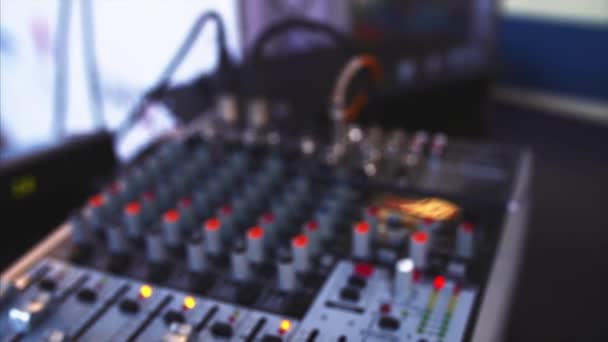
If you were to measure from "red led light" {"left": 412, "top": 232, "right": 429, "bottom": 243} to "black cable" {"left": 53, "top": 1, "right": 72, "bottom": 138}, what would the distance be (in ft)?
3.02

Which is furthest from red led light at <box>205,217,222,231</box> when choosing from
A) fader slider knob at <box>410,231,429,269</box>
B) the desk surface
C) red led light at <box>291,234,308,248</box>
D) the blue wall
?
the blue wall

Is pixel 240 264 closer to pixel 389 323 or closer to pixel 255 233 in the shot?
pixel 255 233

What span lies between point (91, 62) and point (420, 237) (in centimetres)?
89

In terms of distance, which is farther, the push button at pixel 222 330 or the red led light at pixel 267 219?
the red led light at pixel 267 219

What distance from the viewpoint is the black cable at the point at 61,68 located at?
1467 mm

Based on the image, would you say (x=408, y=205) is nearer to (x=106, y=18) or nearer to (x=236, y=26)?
(x=236, y=26)

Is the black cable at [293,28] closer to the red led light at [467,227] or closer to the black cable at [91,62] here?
the black cable at [91,62]

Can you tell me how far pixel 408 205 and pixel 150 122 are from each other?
2.37 ft

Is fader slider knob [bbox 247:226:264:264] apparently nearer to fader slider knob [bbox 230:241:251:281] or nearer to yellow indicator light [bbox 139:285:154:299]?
fader slider knob [bbox 230:241:251:281]

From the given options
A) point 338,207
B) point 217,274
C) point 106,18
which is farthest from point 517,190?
point 106,18

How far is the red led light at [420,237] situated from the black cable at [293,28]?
67 cm

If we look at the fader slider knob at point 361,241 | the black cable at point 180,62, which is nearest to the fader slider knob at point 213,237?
the fader slider knob at point 361,241

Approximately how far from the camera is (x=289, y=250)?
117 centimetres

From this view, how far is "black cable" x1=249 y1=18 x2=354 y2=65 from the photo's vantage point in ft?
5.16
